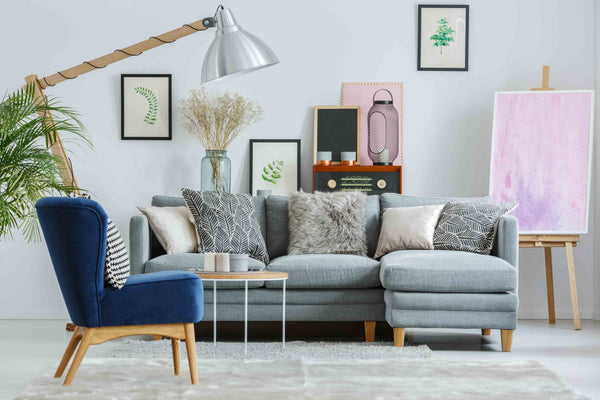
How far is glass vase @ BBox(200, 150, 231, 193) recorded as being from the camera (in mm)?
5324

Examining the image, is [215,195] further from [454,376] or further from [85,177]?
[454,376]

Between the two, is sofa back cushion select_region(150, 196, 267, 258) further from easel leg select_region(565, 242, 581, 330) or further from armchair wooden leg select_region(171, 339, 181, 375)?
easel leg select_region(565, 242, 581, 330)

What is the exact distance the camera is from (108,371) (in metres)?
3.43

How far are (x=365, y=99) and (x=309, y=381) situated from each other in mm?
2912

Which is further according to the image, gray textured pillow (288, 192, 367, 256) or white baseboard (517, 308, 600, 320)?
white baseboard (517, 308, 600, 320)

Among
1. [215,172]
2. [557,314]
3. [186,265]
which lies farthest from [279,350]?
[557,314]

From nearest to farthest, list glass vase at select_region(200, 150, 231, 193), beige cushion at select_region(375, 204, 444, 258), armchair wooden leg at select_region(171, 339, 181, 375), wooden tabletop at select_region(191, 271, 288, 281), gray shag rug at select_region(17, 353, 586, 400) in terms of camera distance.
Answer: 1. gray shag rug at select_region(17, 353, 586, 400)
2. armchair wooden leg at select_region(171, 339, 181, 375)
3. wooden tabletop at select_region(191, 271, 288, 281)
4. beige cushion at select_region(375, 204, 444, 258)
5. glass vase at select_region(200, 150, 231, 193)

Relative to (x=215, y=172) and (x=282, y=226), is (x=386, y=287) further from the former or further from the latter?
(x=215, y=172)

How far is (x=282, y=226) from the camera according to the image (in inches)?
199

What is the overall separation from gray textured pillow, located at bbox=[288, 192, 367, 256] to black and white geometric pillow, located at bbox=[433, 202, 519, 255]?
20.6 inches

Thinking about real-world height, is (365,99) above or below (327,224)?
above

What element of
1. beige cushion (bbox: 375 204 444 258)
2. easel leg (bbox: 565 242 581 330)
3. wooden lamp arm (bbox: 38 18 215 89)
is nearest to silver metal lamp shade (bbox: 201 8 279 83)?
wooden lamp arm (bbox: 38 18 215 89)

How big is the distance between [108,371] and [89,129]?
2676 mm

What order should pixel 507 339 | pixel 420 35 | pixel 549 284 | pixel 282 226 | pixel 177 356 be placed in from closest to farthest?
pixel 177 356, pixel 507 339, pixel 282 226, pixel 549 284, pixel 420 35
